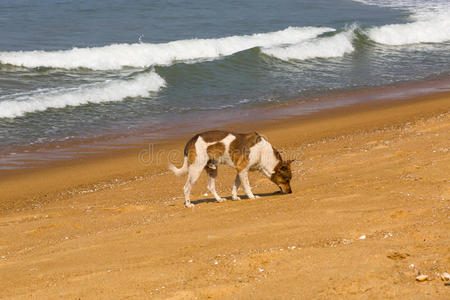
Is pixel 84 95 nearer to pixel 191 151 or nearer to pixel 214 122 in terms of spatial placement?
pixel 214 122

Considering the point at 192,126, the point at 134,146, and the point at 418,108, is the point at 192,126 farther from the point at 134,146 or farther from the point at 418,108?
the point at 418,108

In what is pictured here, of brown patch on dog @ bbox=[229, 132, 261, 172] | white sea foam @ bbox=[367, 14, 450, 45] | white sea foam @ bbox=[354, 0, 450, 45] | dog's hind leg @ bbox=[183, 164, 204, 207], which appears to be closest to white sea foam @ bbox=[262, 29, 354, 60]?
white sea foam @ bbox=[367, 14, 450, 45]

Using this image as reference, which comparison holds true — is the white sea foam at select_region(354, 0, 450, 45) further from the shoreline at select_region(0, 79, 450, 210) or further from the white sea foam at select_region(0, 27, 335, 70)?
the shoreline at select_region(0, 79, 450, 210)

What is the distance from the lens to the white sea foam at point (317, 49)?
30625 mm

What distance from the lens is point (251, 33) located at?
3728 centimetres

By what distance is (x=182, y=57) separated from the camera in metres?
32.2

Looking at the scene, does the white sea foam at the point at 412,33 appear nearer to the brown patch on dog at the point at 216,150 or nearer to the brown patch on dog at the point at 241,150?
the brown patch on dog at the point at 241,150

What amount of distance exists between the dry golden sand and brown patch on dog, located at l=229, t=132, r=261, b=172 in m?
0.64

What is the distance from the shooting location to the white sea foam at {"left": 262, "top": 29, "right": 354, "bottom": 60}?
30.6m

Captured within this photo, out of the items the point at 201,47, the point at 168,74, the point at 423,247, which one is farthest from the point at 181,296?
the point at 201,47

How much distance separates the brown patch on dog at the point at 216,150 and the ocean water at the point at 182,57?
806 centimetres

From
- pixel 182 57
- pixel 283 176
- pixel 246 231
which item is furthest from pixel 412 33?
pixel 246 231

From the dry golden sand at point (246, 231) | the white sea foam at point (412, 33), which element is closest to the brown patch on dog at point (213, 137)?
the dry golden sand at point (246, 231)

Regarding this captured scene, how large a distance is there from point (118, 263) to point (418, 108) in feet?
43.6
